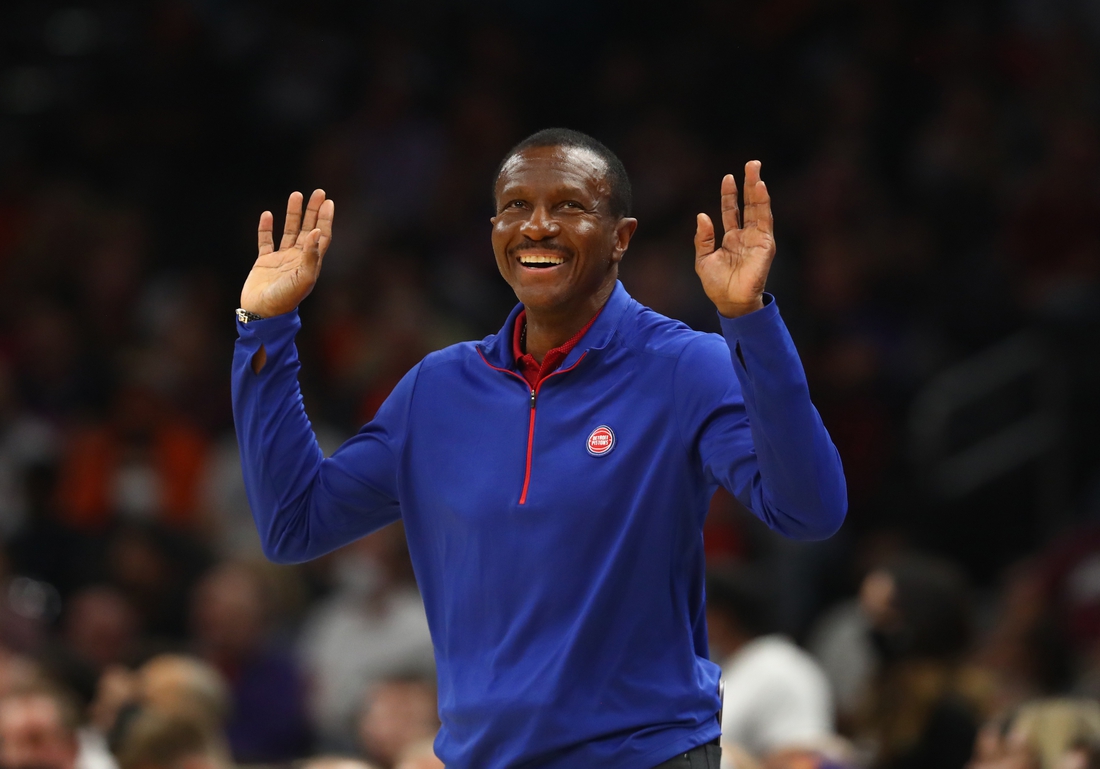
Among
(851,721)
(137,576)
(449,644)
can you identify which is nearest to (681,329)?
(449,644)

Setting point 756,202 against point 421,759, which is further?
point 421,759

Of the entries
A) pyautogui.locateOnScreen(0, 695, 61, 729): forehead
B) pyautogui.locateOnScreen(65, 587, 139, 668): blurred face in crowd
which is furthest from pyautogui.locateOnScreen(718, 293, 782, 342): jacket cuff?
pyautogui.locateOnScreen(65, 587, 139, 668): blurred face in crowd

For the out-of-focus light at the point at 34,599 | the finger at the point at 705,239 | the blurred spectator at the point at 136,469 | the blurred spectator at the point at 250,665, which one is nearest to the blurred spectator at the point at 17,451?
the blurred spectator at the point at 136,469

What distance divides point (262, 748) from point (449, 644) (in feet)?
14.5

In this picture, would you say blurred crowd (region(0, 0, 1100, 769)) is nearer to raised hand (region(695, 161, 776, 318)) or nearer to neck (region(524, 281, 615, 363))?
neck (region(524, 281, 615, 363))

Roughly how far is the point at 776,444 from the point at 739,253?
0.36 metres

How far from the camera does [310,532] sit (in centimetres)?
334

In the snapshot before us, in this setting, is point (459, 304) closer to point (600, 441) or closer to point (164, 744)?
point (164, 744)

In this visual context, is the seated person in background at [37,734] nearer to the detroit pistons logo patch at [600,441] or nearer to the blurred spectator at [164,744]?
the blurred spectator at [164,744]

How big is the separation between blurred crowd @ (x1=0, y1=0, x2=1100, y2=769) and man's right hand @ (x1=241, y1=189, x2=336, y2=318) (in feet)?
6.51

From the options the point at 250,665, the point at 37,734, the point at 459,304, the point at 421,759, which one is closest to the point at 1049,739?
the point at 421,759

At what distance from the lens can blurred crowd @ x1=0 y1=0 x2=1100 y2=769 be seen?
20.2 ft

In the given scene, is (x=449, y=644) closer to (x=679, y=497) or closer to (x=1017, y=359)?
(x=679, y=497)

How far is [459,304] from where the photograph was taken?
943 cm
